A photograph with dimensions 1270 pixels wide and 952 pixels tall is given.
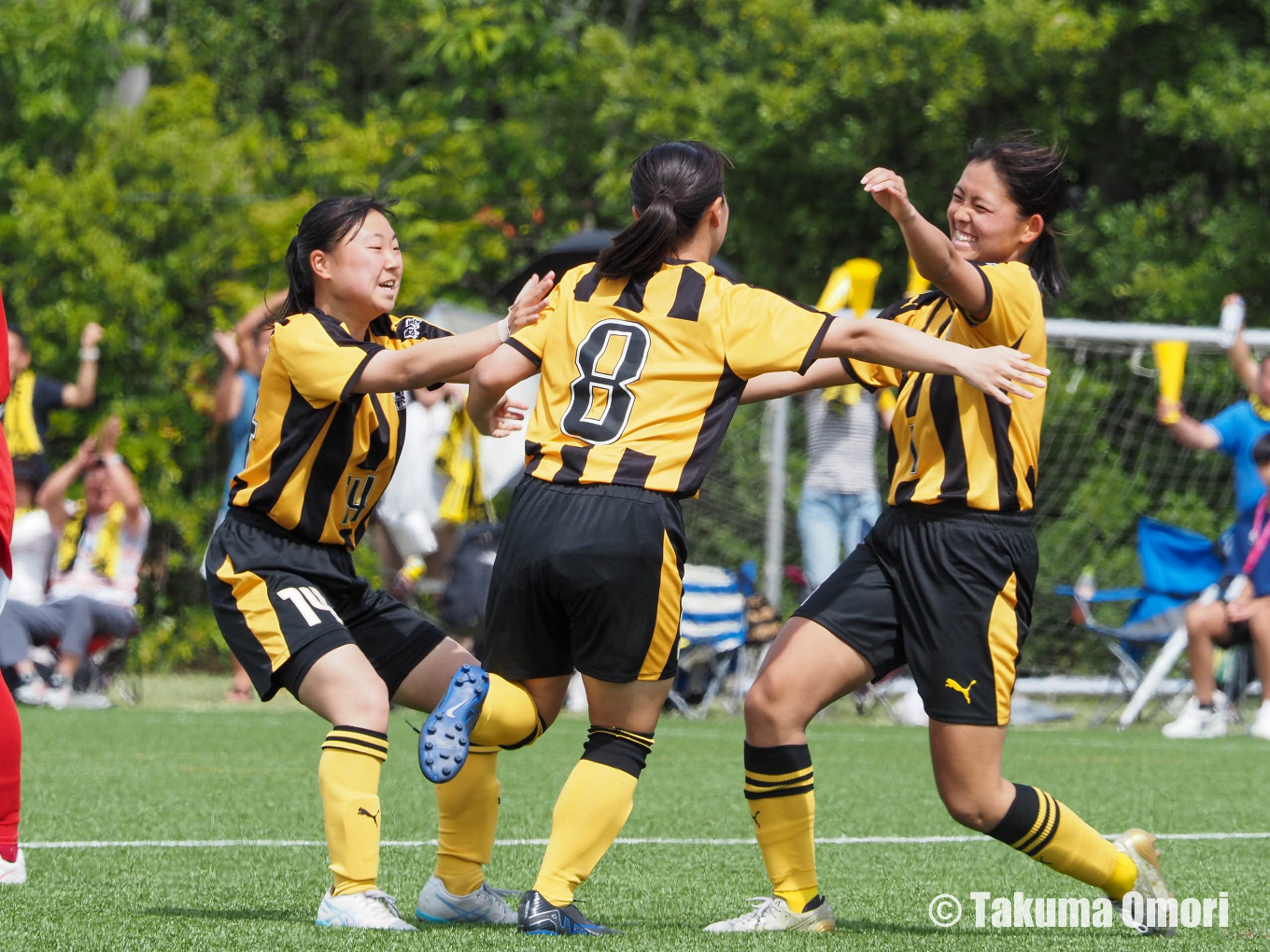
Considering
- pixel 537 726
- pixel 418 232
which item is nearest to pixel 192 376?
pixel 418 232

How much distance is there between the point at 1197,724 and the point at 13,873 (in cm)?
727

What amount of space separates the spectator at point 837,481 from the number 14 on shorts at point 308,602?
6.44 m

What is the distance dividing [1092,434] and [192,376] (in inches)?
271

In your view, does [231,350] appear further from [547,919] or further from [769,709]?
[547,919]

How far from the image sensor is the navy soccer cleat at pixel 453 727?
11.1 ft

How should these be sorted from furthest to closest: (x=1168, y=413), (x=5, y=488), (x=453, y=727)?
(x=1168, y=413) → (x=5, y=488) → (x=453, y=727)

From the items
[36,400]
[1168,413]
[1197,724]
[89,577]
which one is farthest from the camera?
[36,400]

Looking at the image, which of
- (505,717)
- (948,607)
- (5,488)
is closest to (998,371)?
(948,607)

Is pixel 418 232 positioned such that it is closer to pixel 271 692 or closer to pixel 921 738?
pixel 921 738

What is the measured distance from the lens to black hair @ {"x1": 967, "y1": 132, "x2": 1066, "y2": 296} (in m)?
4.00

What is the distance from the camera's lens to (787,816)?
3.89 meters

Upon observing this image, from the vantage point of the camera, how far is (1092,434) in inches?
491

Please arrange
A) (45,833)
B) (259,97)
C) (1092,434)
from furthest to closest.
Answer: (259,97) < (1092,434) < (45,833)

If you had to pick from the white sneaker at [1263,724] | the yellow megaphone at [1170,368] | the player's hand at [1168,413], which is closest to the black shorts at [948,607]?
the player's hand at [1168,413]
